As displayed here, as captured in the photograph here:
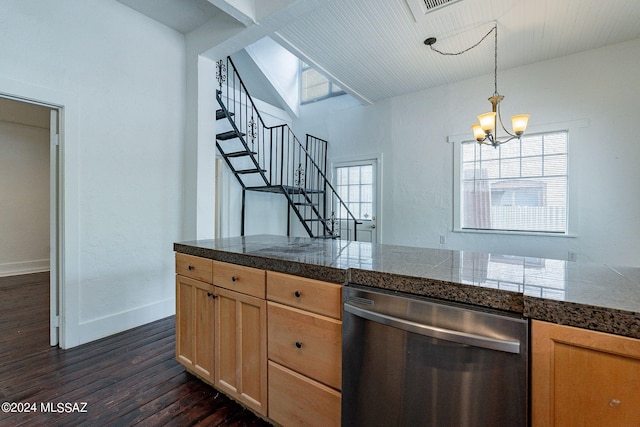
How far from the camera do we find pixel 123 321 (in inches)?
109

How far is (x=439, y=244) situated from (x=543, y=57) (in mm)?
2655

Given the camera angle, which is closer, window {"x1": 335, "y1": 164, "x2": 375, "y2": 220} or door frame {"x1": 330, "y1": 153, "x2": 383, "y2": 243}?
door frame {"x1": 330, "y1": 153, "x2": 383, "y2": 243}

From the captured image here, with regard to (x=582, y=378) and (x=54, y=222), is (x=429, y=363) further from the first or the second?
(x=54, y=222)

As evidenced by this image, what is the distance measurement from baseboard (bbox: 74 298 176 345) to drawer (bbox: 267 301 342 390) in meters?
2.10

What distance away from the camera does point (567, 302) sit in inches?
32.1

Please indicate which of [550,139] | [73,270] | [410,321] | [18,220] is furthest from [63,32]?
[550,139]

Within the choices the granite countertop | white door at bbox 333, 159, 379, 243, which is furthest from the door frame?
the granite countertop

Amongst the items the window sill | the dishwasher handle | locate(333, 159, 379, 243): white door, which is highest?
locate(333, 159, 379, 243): white door

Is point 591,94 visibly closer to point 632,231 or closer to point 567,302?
point 632,231

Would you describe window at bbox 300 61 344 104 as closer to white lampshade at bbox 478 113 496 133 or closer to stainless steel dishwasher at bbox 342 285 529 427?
white lampshade at bbox 478 113 496 133

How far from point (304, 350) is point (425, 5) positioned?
301 centimetres

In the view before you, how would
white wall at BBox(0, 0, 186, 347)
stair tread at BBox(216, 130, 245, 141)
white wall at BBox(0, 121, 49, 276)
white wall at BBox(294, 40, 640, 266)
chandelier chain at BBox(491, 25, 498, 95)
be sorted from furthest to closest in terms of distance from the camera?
white wall at BBox(0, 121, 49, 276), stair tread at BBox(216, 130, 245, 141), white wall at BBox(294, 40, 640, 266), chandelier chain at BBox(491, 25, 498, 95), white wall at BBox(0, 0, 186, 347)

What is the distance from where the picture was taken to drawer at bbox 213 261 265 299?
1534 mm

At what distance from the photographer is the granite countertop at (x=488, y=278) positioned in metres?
0.80
